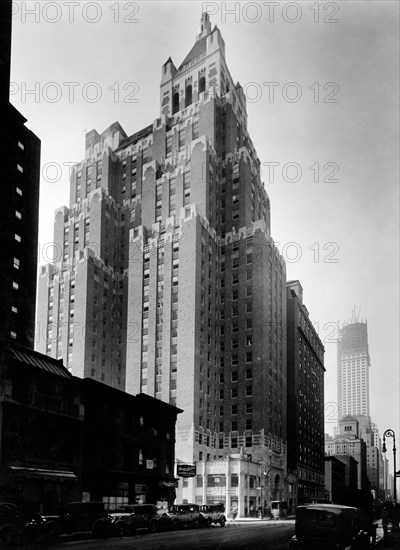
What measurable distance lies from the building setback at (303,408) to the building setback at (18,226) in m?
66.7

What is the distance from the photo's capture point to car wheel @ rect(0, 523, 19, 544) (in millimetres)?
27331

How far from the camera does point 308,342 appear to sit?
507 ft

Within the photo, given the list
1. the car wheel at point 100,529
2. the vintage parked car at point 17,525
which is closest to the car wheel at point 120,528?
the car wheel at point 100,529

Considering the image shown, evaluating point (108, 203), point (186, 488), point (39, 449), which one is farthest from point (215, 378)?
point (39, 449)

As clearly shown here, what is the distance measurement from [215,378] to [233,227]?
30136mm

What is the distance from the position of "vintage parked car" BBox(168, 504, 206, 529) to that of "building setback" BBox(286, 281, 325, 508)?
250 feet

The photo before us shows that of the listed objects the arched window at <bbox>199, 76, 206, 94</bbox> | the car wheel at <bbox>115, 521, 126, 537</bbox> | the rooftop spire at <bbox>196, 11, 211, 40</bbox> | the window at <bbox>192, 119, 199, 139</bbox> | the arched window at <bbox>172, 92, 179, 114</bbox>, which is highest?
the rooftop spire at <bbox>196, 11, 211, 40</bbox>

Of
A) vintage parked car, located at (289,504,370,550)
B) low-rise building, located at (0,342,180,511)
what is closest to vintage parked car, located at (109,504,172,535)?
low-rise building, located at (0,342,180,511)

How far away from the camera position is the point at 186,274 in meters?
111

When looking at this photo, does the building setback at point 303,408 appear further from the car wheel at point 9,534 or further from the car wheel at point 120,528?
the car wheel at point 9,534

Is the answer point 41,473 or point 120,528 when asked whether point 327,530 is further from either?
point 41,473

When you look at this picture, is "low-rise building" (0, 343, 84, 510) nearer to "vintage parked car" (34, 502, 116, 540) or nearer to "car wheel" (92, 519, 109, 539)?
"vintage parked car" (34, 502, 116, 540)

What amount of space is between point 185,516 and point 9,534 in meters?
20.3

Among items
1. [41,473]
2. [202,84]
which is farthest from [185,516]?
[202,84]
